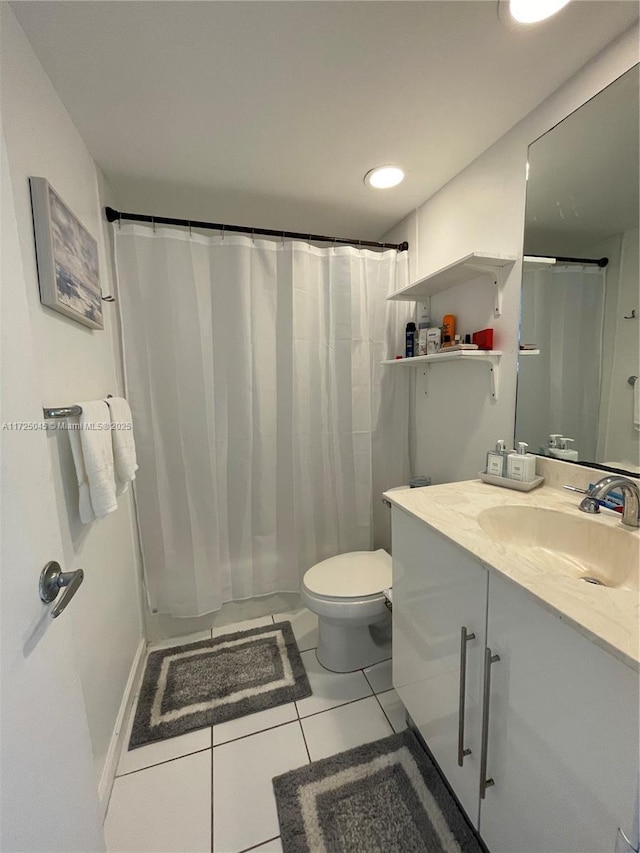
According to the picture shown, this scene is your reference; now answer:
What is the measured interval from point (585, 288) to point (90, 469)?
164 centimetres

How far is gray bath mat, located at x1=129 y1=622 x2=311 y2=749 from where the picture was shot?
132cm

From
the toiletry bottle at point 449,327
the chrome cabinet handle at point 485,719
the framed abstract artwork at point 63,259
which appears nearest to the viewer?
the chrome cabinet handle at point 485,719

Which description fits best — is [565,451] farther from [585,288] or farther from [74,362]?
[74,362]

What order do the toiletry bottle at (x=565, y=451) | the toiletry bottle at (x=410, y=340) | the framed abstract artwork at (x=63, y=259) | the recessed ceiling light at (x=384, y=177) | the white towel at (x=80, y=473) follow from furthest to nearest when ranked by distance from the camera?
the toiletry bottle at (x=410, y=340)
the recessed ceiling light at (x=384, y=177)
the toiletry bottle at (x=565, y=451)
the white towel at (x=80, y=473)
the framed abstract artwork at (x=63, y=259)

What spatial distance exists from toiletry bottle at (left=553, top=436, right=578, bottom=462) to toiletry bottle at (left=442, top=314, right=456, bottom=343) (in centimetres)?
63

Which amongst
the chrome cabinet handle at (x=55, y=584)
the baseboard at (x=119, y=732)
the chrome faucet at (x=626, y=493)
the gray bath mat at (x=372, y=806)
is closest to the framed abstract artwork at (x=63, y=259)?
the chrome cabinet handle at (x=55, y=584)

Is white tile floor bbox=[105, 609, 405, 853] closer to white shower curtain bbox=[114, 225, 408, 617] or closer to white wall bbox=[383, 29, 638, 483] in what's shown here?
white shower curtain bbox=[114, 225, 408, 617]

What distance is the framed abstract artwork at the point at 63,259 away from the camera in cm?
87

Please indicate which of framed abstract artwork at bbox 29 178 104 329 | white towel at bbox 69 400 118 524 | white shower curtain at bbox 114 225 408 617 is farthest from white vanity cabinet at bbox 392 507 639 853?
framed abstract artwork at bbox 29 178 104 329

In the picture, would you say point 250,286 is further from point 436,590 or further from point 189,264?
point 436,590

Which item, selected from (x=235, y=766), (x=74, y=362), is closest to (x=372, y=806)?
(x=235, y=766)

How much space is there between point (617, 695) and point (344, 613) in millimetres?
1036

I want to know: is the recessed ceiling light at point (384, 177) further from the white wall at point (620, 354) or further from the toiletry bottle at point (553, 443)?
the toiletry bottle at point (553, 443)

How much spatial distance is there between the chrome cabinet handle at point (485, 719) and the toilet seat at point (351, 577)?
66 centimetres
